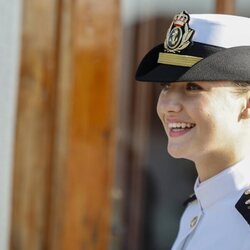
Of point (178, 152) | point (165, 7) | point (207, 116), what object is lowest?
point (178, 152)

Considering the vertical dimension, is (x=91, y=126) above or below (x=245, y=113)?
below

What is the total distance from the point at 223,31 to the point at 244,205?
44 centimetres

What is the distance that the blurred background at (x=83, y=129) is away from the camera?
11.8ft

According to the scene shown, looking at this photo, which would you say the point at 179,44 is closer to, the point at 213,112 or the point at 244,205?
the point at 213,112

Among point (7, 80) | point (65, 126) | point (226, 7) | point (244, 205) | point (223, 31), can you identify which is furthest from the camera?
point (226, 7)

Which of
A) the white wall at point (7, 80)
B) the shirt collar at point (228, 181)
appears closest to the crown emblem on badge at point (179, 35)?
the shirt collar at point (228, 181)

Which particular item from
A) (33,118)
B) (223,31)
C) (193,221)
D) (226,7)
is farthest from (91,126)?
(223,31)

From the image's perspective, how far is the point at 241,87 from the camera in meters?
2.11

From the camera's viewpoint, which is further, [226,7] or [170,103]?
[226,7]

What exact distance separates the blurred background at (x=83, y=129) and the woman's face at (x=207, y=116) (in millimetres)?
1518

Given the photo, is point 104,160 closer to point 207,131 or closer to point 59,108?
point 59,108

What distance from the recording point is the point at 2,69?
138 inches

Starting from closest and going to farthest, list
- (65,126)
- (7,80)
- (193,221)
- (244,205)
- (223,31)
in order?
(244,205) → (223,31) → (193,221) → (7,80) → (65,126)

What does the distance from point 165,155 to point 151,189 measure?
17 cm
